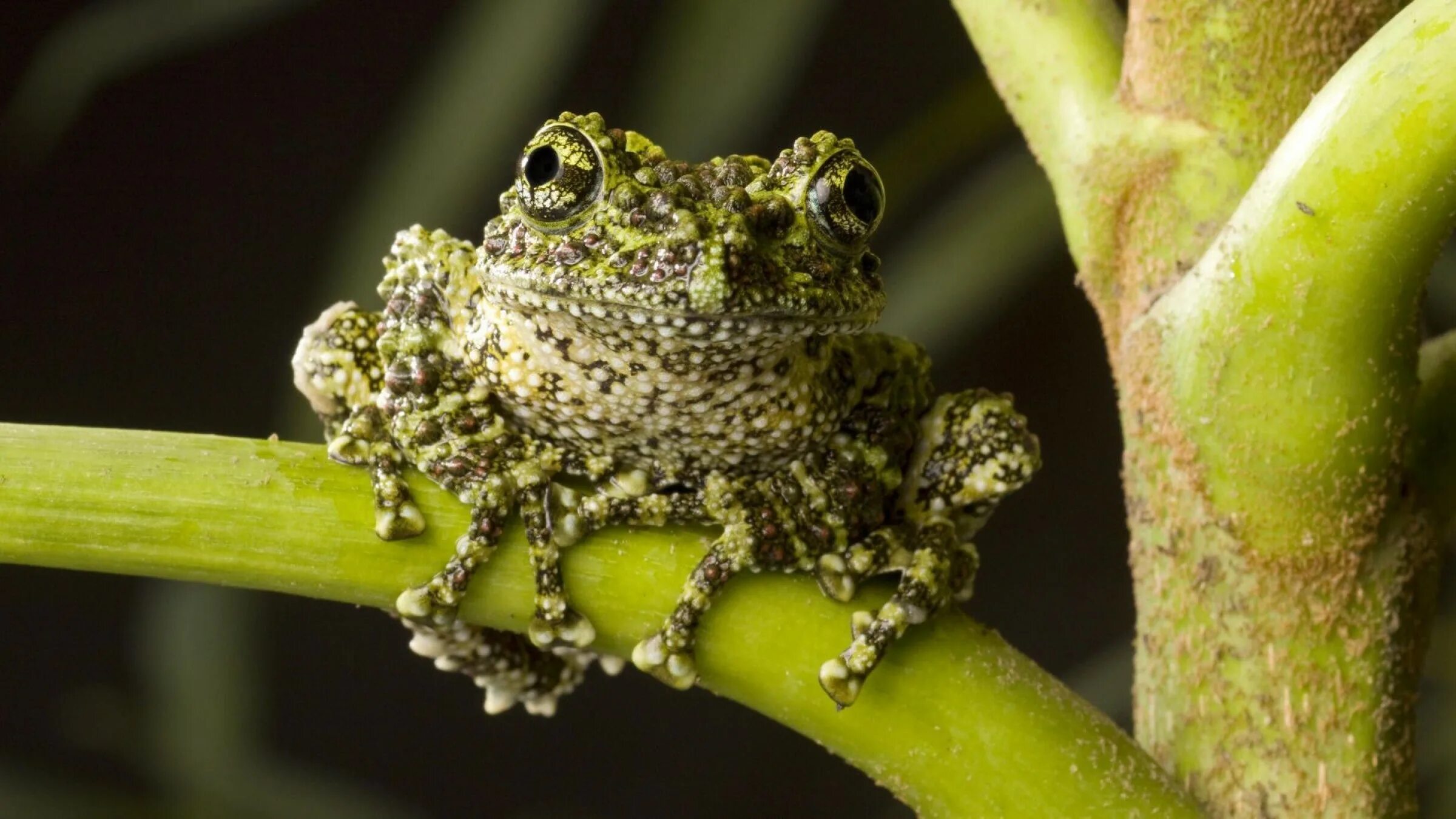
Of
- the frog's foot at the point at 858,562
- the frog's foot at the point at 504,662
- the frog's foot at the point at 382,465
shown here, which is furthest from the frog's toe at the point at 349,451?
the frog's foot at the point at 858,562

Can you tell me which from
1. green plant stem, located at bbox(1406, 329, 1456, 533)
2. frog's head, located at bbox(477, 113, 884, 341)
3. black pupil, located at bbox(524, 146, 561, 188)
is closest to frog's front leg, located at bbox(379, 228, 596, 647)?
Result: frog's head, located at bbox(477, 113, 884, 341)

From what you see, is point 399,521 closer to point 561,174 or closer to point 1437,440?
point 561,174

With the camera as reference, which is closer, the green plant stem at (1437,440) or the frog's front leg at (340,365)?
the green plant stem at (1437,440)

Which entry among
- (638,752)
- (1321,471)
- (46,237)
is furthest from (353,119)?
(1321,471)

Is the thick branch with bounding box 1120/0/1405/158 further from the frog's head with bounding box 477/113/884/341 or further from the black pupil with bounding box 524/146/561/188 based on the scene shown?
the black pupil with bounding box 524/146/561/188

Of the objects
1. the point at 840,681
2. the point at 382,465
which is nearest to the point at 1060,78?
the point at 840,681

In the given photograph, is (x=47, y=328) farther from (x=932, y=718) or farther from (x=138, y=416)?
(x=932, y=718)

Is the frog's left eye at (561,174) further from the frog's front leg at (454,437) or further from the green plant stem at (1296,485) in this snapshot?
the green plant stem at (1296,485)
